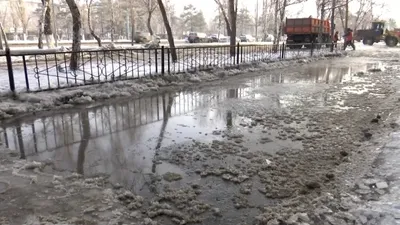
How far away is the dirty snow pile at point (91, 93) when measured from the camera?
23.5ft

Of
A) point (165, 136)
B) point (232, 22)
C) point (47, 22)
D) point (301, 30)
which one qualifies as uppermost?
point (47, 22)

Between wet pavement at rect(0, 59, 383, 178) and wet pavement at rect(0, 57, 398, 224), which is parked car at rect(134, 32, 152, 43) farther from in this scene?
wet pavement at rect(0, 57, 398, 224)

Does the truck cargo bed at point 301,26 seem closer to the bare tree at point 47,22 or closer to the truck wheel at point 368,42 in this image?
the bare tree at point 47,22

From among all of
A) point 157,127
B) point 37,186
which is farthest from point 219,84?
point 37,186

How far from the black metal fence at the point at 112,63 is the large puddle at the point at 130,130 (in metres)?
2.03

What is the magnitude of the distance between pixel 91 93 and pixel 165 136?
3.59 m

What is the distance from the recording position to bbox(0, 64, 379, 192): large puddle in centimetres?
449

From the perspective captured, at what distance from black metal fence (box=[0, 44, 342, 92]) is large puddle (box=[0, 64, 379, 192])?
2.03m

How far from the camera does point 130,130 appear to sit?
5.97 meters

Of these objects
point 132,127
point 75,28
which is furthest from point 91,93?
point 75,28

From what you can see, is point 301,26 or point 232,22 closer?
point 232,22

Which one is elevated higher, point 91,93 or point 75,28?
point 75,28

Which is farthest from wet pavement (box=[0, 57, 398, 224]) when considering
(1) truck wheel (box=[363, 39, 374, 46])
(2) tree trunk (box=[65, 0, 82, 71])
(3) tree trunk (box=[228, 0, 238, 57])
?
(1) truck wheel (box=[363, 39, 374, 46])

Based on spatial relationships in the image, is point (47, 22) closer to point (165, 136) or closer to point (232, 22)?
point (232, 22)
